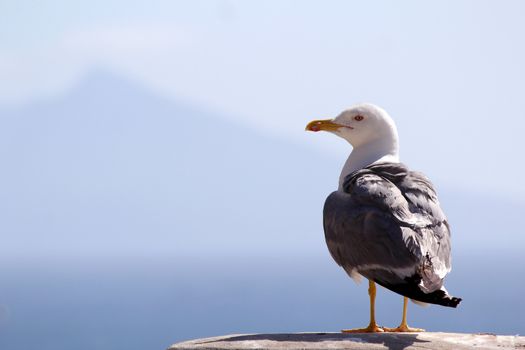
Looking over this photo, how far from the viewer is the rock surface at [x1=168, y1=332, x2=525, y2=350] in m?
13.4

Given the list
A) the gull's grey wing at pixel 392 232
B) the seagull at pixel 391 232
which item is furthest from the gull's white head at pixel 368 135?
the gull's grey wing at pixel 392 232

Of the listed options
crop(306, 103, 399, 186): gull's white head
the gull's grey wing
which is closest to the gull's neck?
crop(306, 103, 399, 186): gull's white head

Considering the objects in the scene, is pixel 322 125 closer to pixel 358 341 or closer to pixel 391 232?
pixel 391 232

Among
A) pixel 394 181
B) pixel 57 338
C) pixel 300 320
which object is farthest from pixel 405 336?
pixel 57 338

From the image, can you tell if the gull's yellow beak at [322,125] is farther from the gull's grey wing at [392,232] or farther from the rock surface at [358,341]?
the rock surface at [358,341]

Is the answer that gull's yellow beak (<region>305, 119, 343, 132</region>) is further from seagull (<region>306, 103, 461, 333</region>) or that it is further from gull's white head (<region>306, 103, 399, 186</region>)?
seagull (<region>306, 103, 461, 333</region>)

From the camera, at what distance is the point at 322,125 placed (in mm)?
16484

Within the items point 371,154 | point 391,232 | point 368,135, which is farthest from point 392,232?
A: point 368,135

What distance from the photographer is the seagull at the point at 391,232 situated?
13.2 meters

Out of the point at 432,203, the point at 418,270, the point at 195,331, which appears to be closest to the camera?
the point at 418,270

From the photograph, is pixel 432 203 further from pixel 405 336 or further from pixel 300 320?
pixel 300 320

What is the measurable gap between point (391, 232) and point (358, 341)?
4.69ft

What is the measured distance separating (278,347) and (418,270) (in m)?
1.98

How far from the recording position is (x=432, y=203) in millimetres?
14336
